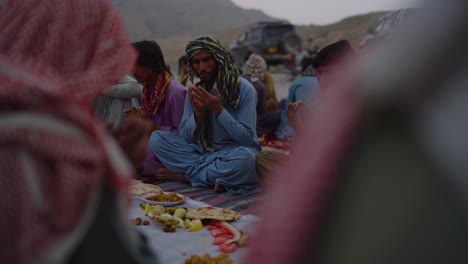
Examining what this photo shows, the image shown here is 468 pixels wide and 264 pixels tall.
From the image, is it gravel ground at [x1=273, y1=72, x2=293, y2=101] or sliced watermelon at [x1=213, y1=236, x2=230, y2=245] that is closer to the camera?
sliced watermelon at [x1=213, y1=236, x2=230, y2=245]

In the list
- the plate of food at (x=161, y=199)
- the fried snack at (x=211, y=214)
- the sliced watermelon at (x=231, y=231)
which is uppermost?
the plate of food at (x=161, y=199)

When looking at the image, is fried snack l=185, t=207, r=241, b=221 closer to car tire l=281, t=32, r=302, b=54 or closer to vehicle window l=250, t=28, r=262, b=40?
car tire l=281, t=32, r=302, b=54

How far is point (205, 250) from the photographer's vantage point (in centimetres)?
231

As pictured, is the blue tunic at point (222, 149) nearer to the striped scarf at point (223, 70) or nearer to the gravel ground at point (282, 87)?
the striped scarf at point (223, 70)

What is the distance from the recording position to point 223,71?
367 centimetres

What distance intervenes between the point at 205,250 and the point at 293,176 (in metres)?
1.77

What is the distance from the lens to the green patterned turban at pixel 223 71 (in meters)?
3.60

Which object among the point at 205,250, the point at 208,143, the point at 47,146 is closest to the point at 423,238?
the point at 47,146

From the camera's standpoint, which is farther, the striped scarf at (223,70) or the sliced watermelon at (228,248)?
the striped scarf at (223,70)

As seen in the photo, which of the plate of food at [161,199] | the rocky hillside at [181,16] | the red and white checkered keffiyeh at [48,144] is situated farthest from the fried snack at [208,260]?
the rocky hillside at [181,16]

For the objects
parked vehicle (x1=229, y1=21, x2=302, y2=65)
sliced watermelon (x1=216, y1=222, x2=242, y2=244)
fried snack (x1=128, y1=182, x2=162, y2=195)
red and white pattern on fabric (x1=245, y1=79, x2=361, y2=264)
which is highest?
parked vehicle (x1=229, y1=21, x2=302, y2=65)

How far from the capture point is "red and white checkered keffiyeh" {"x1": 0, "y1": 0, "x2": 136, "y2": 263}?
78 cm

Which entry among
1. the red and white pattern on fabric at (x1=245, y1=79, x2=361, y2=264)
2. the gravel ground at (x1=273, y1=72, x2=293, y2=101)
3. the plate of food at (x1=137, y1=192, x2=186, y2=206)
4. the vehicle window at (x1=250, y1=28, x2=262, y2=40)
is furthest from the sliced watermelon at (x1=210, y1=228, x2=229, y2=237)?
the vehicle window at (x1=250, y1=28, x2=262, y2=40)

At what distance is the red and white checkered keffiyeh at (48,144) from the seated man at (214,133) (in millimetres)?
2410
